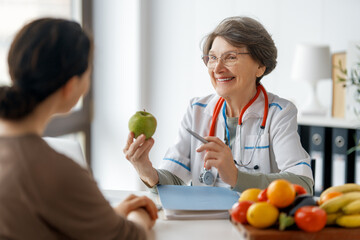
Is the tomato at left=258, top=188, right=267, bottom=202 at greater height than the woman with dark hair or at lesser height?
lesser

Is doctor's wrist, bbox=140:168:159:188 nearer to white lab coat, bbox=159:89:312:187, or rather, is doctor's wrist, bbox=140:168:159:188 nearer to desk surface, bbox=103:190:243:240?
white lab coat, bbox=159:89:312:187

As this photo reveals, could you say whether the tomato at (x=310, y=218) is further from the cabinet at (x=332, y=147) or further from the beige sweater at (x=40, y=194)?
the cabinet at (x=332, y=147)

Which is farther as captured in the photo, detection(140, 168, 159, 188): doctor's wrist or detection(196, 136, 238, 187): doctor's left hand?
detection(140, 168, 159, 188): doctor's wrist

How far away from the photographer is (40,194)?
1.04 metres

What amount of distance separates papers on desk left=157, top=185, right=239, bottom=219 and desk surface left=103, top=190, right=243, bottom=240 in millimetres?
27

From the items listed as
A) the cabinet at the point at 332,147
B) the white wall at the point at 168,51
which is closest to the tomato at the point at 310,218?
the cabinet at the point at 332,147

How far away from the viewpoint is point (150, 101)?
428 centimetres

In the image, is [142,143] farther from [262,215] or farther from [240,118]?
[262,215]

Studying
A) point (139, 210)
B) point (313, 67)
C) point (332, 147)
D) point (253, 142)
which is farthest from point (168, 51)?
point (139, 210)

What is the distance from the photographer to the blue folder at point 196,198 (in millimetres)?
1567

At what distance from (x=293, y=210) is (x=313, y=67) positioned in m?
2.39

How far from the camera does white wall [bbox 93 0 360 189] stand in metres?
3.81

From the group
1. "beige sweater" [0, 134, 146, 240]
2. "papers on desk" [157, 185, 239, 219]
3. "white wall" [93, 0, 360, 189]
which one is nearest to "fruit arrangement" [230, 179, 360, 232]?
"papers on desk" [157, 185, 239, 219]

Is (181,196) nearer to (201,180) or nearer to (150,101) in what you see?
(201,180)
